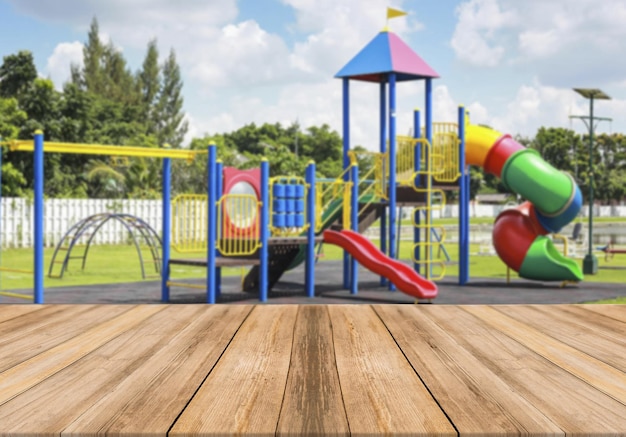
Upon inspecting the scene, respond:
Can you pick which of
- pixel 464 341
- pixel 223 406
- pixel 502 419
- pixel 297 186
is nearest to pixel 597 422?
pixel 502 419

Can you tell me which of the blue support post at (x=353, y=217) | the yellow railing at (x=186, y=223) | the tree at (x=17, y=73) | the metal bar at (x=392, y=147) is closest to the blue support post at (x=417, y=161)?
the metal bar at (x=392, y=147)

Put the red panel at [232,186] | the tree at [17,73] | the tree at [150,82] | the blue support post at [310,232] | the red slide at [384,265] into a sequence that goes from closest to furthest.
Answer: the red slide at [384,265]
the red panel at [232,186]
the blue support post at [310,232]
the tree at [17,73]
the tree at [150,82]

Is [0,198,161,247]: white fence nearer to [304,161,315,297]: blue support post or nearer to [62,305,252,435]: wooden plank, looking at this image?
[304,161,315,297]: blue support post

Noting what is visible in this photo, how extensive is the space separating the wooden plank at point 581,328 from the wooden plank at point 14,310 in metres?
2.10

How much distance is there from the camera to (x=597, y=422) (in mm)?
1658

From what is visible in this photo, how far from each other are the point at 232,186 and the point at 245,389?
971cm

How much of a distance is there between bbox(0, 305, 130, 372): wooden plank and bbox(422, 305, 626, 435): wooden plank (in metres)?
1.38

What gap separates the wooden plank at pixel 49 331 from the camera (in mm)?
2414

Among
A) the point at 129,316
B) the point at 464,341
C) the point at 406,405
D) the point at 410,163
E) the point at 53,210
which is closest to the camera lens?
the point at 406,405

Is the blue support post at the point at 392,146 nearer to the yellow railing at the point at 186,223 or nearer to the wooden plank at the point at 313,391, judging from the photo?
the yellow railing at the point at 186,223

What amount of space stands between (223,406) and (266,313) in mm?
1557

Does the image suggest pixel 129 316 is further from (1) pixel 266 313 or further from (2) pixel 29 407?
(2) pixel 29 407

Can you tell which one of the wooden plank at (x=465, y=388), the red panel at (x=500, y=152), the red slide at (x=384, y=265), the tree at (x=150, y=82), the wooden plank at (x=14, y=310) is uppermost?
the tree at (x=150, y=82)

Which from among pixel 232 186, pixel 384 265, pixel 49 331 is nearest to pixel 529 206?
pixel 384 265
